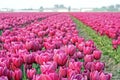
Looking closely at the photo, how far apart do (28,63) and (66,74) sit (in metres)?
0.78

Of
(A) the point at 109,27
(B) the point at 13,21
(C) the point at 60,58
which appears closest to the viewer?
(C) the point at 60,58

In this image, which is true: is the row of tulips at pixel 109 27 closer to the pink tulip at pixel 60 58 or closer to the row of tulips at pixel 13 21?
the row of tulips at pixel 13 21

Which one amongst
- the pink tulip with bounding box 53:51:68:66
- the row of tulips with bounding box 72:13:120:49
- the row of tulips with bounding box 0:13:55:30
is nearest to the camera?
the pink tulip with bounding box 53:51:68:66

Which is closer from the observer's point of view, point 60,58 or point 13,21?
point 60,58

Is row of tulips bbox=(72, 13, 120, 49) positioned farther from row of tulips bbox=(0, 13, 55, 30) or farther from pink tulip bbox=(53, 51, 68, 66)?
pink tulip bbox=(53, 51, 68, 66)

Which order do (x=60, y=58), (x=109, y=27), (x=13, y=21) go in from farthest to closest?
(x=13, y=21) → (x=109, y=27) → (x=60, y=58)

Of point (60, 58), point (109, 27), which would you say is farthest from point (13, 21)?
point (60, 58)

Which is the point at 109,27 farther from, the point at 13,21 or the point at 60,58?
the point at 60,58

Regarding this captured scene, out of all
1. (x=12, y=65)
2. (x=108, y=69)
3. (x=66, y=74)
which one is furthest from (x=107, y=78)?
(x=108, y=69)

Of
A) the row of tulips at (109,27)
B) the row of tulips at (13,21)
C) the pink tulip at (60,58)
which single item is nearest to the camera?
the pink tulip at (60,58)

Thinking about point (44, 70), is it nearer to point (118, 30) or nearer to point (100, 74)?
point (100, 74)

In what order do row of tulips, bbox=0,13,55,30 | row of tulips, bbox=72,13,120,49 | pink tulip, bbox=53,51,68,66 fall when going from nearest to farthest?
pink tulip, bbox=53,51,68,66 → row of tulips, bbox=72,13,120,49 → row of tulips, bbox=0,13,55,30

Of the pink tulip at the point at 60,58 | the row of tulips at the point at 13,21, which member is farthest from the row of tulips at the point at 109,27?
the pink tulip at the point at 60,58

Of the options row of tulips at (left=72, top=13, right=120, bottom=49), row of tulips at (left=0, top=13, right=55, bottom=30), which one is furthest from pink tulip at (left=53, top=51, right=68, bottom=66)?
row of tulips at (left=0, top=13, right=55, bottom=30)
